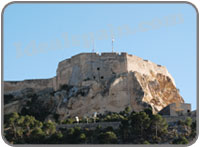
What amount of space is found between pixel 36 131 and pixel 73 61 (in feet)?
42.5

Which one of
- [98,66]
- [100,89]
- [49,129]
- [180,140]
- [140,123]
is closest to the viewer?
[180,140]

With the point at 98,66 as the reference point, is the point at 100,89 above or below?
below

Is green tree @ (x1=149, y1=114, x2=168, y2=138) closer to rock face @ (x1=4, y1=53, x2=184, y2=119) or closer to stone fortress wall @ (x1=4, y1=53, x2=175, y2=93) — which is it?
rock face @ (x1=4, y1=53, x2=184, y2=119)

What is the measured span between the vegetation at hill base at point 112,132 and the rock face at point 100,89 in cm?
703

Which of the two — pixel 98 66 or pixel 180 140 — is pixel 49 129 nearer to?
pixel 180 140

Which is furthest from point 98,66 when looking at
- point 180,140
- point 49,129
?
point 180,140

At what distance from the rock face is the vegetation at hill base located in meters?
7.03

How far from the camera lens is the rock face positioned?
33.1m

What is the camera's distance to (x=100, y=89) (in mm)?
33688

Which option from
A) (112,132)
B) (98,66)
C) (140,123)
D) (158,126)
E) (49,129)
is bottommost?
(112,132)

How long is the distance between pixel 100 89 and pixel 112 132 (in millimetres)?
9492

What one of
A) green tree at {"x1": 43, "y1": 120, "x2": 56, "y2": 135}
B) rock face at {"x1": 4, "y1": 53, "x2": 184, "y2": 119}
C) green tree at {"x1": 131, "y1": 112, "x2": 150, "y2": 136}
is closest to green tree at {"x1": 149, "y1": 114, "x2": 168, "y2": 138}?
green tree at {"x1": 131, "y1": 112, "x2": 150, "y2": 136}

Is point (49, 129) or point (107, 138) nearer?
point (107, 138)

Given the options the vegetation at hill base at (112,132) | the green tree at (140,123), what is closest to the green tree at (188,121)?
the vegetation at hill base at (112,132)
